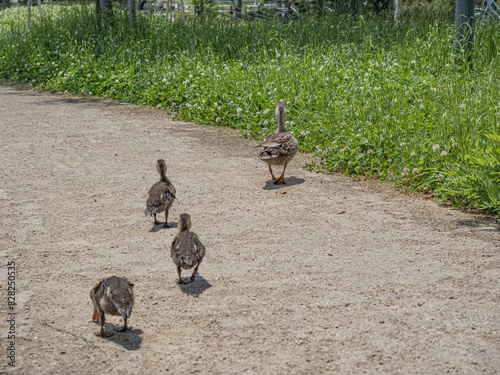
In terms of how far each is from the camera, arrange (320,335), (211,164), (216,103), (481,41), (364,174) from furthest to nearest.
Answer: (216,103), (481,41), (211,164), (364,174), (320,335)

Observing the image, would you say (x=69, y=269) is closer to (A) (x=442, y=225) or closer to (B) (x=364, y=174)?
(A) (x=442, y=225)

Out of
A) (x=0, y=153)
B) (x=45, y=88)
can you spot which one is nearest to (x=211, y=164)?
(x=0, y=153)

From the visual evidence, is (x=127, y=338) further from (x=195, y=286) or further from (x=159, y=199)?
(x=159, y=199)

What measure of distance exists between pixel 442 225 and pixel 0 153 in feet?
21.2

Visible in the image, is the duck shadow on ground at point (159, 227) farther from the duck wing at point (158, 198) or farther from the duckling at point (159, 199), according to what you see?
the duck wing at point (158, 198)

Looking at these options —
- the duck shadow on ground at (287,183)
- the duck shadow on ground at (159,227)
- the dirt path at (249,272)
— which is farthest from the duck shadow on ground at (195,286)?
the duck shadow on ground at (287,183)

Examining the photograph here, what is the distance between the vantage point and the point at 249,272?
4.93 metres

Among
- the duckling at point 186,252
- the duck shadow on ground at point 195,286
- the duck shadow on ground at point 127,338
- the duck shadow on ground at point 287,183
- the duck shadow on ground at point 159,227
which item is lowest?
the duck shadow on ground at point 127,338

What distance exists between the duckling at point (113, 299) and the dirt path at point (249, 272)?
19cm

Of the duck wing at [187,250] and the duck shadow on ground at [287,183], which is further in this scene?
the duck shadow on ground at [287,183]

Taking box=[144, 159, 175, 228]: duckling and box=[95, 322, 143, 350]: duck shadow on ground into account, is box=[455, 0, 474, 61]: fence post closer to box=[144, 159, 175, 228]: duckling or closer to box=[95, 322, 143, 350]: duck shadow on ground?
box=[144, 159, 175, 228]: duckling

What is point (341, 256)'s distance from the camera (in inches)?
207

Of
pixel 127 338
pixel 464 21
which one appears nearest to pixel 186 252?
pixel 127 338

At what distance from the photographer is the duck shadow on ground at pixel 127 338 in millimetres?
3815
